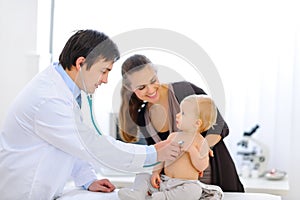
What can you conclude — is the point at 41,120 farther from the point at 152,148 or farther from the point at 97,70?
the point at 152,148

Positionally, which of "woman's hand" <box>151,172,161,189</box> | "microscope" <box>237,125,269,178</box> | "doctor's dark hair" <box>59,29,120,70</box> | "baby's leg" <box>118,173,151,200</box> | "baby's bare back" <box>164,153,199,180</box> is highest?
"doctor's dark hair" <box>59,29,120,70</box>

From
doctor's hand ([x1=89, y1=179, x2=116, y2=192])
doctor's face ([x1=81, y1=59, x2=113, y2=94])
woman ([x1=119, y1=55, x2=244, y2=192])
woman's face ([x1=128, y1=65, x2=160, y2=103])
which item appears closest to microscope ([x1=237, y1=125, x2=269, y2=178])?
woman ([x1=119, y1=55, x2=244, y2=192])

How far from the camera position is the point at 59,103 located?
1475mm

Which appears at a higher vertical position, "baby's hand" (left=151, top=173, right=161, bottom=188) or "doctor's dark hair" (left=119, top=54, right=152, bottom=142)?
"doctor's dark hair" (left=119, top=54, right=152, bottom=142)

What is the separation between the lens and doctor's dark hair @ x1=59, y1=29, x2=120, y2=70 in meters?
1.49

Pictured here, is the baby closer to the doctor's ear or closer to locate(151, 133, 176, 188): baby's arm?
locate(151, 133, 176, 188): baby's arm

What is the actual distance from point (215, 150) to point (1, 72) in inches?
41.0

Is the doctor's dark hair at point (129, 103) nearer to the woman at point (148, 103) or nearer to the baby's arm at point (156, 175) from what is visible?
the woman at point (148, 103)

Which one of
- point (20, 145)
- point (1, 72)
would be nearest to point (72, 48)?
point (20, 145)

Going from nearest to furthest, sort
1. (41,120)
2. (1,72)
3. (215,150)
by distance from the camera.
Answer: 1. (41,120)
2. (215,150)
3. (1,72)

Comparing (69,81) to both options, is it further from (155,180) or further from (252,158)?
(252,158)

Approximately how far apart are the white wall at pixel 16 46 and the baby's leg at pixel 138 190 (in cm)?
90

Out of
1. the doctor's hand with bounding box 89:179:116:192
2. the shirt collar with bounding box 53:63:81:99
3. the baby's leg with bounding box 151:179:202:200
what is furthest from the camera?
the doctor's hand with bounding box 89:179:116:192

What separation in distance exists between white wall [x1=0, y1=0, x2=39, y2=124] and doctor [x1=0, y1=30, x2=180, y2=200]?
0.64 meters
